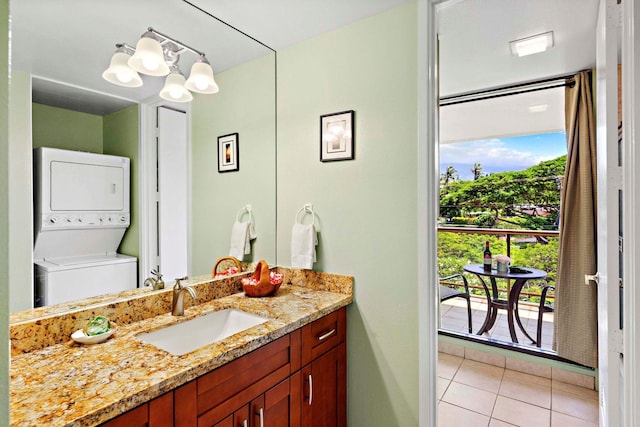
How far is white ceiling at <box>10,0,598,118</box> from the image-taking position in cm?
117

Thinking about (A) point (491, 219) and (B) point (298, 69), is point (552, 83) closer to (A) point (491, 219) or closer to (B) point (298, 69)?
(A) point (491, 219)

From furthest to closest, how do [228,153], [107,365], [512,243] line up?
[512,243]
[228,153]
[107,365]

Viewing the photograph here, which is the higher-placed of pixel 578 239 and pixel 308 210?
pixel 308 210

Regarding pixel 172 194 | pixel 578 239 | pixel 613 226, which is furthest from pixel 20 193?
pixel 578 239

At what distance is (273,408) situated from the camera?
128 centimetres

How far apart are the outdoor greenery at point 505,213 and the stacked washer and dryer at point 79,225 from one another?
12.2 feet

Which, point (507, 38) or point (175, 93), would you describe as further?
point (507, 38)

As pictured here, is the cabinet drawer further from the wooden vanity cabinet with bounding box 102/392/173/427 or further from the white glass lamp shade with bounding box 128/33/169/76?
the white glass lamp shade with bounding box 128/33/169/76

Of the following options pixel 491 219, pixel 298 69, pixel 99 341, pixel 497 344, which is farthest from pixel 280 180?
pixel 491 219

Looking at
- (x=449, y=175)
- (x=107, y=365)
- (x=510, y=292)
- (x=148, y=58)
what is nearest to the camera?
(x=107, y=365)

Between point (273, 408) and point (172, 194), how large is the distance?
1061 mm

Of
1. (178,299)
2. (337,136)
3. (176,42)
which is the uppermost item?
(176,42)

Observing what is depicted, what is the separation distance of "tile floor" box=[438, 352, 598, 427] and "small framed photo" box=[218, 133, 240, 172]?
204 centimetres

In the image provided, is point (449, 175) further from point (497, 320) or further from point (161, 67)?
point (161, 67)
